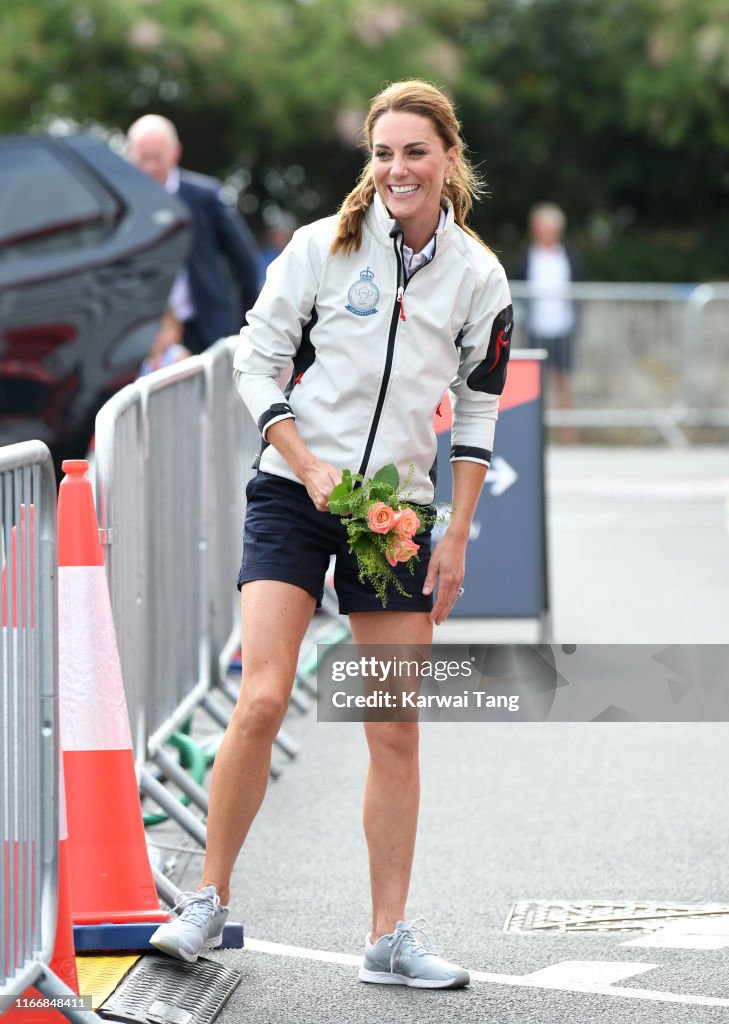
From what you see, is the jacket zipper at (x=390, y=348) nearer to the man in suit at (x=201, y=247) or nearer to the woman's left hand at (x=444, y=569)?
the woman's left hand at (x=444, y=569)

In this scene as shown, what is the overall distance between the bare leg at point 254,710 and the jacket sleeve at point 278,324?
0.40 m

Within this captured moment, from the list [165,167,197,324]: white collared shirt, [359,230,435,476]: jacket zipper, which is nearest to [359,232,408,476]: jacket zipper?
[359,230,435,476]: jacket zipper

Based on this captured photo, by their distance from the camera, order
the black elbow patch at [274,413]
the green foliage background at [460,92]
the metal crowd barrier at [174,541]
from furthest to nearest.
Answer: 1. the green foliage background at [460,92]
2. the metal crowd barrier at [174,541]
3. the black elbow patch at [274,413]

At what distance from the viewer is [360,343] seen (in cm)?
442

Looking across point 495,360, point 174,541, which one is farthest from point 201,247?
point 495,360

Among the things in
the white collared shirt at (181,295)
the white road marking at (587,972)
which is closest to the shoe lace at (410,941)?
the white road marking at (587,972)

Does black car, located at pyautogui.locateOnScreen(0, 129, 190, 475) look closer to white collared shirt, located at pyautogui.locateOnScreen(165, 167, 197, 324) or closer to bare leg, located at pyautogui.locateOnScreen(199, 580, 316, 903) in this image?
white collared shirt, located at pyautogui.locateOnScreen(165, 167, 197, 324)

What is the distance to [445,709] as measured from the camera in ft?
15.9

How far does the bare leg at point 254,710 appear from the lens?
4445 millimetres

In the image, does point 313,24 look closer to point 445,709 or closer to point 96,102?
point 96,102

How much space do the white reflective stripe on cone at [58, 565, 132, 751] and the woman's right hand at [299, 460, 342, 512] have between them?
672 millimetres

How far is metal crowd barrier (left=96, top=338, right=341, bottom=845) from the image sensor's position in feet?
17.3

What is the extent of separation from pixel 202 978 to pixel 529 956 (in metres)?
0.86

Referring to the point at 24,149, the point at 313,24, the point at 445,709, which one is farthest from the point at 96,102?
the point at 445,709
